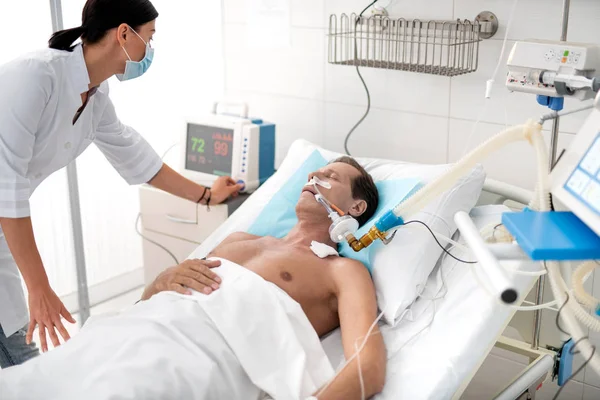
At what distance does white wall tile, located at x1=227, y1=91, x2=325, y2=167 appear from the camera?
3.10 meters

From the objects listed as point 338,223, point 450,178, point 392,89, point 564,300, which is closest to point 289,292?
point 338,223

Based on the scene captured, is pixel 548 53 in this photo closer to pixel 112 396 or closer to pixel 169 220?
pixel 112 396

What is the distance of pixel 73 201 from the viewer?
2887mm

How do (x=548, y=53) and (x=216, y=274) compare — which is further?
(x=216, y=274)

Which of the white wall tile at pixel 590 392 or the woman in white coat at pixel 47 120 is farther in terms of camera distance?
the white wall tile at pixel 590 392

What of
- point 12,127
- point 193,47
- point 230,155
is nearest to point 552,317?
point 230,155

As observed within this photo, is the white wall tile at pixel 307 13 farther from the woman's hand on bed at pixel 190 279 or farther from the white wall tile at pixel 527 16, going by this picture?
the woman's hand on bed at pixel 190 279

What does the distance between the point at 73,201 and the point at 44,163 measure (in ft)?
2.64

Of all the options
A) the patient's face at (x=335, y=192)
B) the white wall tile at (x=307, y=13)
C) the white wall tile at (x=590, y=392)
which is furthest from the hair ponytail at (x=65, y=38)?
the white wall tile at (x=590, y=392)

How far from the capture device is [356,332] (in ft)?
6.07

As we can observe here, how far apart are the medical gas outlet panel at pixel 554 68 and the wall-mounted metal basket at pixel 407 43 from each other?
607 mm

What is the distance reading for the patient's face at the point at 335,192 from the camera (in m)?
2.23

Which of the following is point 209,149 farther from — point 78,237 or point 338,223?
point 338,223

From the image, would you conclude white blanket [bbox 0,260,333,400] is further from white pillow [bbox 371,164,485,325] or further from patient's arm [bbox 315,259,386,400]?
white pillow [bbox 371,164,485,325]
